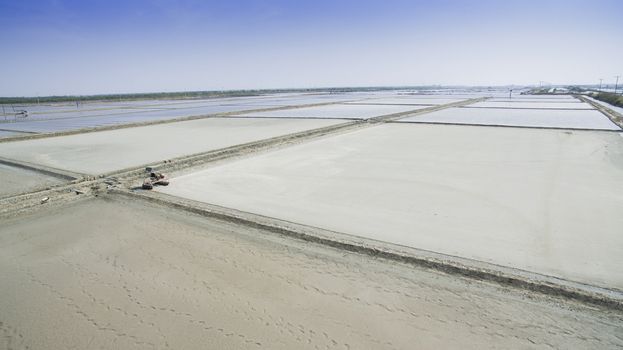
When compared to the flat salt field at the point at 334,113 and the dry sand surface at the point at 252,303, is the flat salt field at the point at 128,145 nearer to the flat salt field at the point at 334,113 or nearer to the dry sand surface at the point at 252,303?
the flat salt field at the point at 334,113

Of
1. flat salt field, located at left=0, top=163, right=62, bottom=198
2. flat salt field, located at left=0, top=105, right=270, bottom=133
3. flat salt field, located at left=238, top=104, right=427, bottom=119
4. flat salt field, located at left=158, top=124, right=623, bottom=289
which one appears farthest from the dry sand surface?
flat salt field, located at left=238, top=104, right=427, bottom=119

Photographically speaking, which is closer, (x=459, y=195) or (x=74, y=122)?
(x=459, y=195)

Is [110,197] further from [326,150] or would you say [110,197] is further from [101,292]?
[326,150]

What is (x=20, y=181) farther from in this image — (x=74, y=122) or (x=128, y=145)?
(x=74, y=122)

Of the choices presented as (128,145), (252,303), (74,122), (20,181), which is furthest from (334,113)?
(252,303)

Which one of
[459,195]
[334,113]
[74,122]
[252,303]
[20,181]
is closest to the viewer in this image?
[252,303]

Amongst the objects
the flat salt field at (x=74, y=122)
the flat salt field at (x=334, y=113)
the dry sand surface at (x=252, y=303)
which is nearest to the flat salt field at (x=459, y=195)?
the dry sand surface at (x=252, y=303)

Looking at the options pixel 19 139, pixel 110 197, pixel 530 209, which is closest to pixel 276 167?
pixel 110 197
